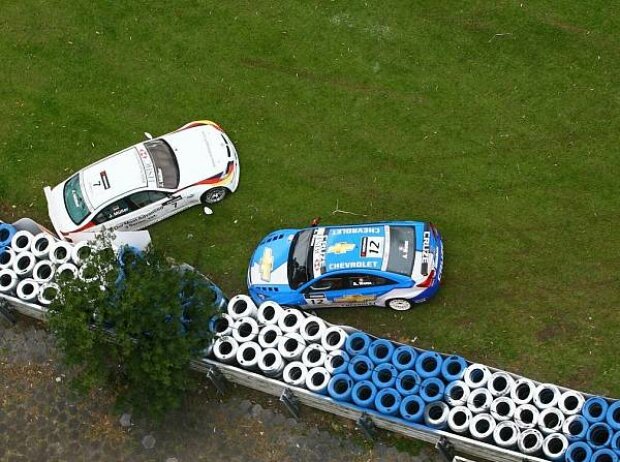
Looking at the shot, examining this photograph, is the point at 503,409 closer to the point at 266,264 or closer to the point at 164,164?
the point at 266,264

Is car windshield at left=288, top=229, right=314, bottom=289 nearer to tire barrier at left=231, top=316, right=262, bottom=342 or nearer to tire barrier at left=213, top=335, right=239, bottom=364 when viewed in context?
tire barrier at left=231, top=316, right=262, bottom=342

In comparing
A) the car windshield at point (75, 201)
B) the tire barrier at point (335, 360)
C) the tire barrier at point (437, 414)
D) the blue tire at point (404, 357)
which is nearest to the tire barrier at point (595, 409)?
the tire barrier at point (437, 414)

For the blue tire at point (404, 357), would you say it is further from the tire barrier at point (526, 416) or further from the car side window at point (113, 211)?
the car side window at point (113, 211)

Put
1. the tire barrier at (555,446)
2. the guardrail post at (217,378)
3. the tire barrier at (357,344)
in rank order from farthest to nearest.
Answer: the guardrail post at (217,378), the tire barrier at (357,344), the tire barrier at (555,446)

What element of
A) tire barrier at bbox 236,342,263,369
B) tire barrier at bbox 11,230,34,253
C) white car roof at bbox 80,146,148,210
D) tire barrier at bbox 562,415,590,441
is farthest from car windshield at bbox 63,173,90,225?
tire barrier at bbox 562,415,590,441

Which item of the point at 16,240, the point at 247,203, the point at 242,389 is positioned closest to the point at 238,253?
the point at 247,203

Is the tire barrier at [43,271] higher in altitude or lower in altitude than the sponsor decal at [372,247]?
lower

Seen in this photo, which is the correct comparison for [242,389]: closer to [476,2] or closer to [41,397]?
[41,397]
